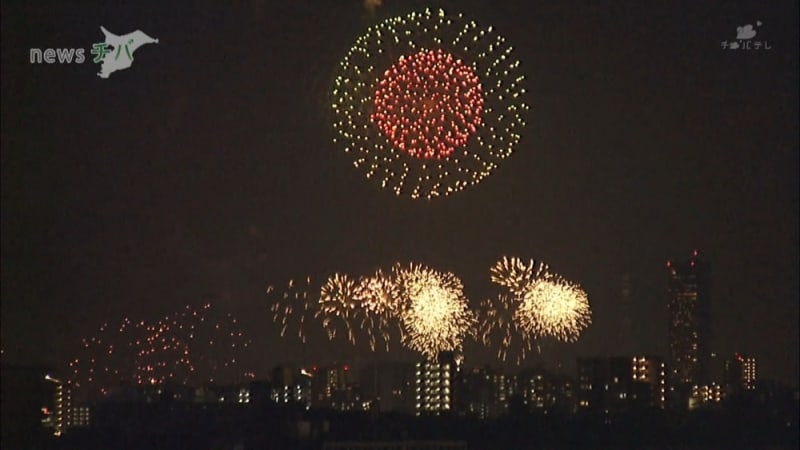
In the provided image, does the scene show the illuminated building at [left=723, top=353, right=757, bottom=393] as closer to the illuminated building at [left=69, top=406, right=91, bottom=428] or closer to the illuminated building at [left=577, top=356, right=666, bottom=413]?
the illuminated building at [left=577, top=356, right=666, bottom=413]

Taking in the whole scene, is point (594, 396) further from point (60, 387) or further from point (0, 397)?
point (0, 397)

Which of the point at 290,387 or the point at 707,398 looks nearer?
the point at 290,387

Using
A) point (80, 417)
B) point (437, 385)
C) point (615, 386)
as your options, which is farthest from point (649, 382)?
point (80, 417)

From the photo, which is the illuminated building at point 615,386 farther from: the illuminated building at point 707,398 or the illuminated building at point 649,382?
the illuminated building at point 707,398

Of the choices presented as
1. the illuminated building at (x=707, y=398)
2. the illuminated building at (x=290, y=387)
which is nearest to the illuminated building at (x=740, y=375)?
the illuminated building at (x=707, y=398)

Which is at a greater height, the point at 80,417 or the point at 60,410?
the point at 60,410

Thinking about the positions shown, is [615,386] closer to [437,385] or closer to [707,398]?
[707,398]
